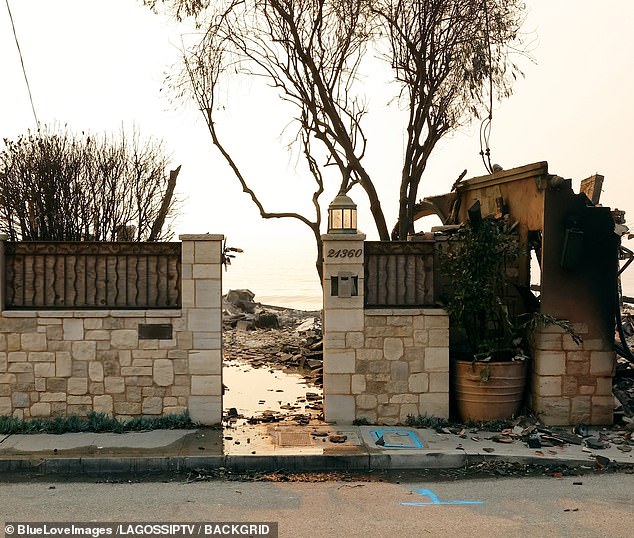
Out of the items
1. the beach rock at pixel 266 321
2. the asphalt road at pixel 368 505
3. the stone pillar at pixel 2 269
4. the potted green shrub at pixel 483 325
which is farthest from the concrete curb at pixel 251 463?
the beach rock at pixel 266 321

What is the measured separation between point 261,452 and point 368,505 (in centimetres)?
182

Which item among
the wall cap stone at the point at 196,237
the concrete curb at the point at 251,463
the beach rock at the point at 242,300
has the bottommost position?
the concrete curb at the point at 251,463

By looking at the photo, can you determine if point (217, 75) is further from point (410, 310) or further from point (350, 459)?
point (350, 459)

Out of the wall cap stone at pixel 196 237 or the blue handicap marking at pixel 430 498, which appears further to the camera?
the wall cap stone at pixel 196 237

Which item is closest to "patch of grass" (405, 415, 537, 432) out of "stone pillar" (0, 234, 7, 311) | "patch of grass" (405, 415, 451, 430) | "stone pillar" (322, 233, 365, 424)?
"patch of grass" (405, 415, 451, 430)

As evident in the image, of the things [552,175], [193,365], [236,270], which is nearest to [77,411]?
[193,365]

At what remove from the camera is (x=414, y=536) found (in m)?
5.70

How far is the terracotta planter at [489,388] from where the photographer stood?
9.10 meters

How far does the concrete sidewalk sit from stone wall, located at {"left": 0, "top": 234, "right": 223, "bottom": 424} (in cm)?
46

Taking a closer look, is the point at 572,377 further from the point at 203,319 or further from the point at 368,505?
the point at 203,319

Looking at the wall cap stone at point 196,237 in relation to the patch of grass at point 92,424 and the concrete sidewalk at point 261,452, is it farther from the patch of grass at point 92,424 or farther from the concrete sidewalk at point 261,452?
the concrete sidewalk at point 261,452

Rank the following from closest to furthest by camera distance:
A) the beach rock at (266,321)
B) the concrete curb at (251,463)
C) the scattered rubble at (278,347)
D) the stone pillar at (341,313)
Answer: the concrete curb at (251,463) → the stone pillar at (341,313) → the scattered rubble at (278,347) → the beach rock at (266,321)

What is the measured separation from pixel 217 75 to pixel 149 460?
31.0ft

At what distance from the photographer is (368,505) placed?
6543 mm
